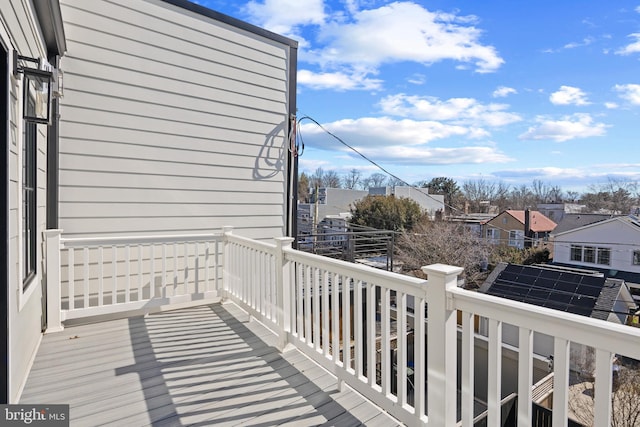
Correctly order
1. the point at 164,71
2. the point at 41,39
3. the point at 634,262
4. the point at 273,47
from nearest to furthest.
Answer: the point at 41,39 → the point at 164,71 → the point at 273,47 → the point at 634,262

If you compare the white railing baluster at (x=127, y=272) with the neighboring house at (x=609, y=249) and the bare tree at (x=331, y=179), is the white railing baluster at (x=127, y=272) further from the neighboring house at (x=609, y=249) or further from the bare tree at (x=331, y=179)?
the bare tree at (x=331, y=179)

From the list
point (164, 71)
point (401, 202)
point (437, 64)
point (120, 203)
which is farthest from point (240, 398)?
point (401, 202)

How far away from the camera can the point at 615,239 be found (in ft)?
61.0

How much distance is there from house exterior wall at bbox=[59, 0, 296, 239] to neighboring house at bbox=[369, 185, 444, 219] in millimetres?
20951

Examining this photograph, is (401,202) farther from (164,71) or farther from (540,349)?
(164,71)

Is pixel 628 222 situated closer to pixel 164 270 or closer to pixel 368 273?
pixel 368 273

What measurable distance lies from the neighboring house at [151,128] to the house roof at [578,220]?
21.2 m

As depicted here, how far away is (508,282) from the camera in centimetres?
1334

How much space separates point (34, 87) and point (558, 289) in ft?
47.3

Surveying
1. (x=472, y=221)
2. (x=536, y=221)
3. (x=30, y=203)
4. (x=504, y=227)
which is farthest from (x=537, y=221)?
(x=30, y=203)

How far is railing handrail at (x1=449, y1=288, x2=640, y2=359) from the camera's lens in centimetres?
107

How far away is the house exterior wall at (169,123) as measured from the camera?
3.64 meters

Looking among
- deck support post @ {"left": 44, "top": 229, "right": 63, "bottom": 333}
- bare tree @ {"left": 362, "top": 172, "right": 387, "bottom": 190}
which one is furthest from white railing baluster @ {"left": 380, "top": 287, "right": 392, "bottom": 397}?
bare tree @ {"left": 362, "top": 172, "right": 387, "bottom": 190}

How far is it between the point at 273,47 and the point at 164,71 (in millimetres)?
1596
